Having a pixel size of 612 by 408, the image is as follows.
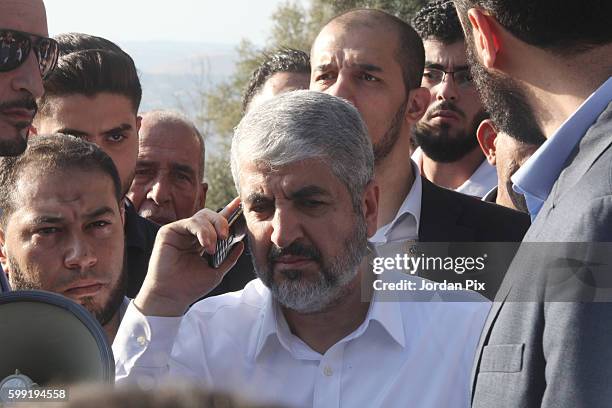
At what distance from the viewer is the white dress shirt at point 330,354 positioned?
115 inches

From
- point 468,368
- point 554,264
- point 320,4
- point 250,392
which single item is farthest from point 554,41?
point 320,4

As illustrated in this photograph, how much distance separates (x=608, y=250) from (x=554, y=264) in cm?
13

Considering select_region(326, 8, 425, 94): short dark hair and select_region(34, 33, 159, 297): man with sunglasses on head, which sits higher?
select_region(326, 8, 425, 94): short dark hair

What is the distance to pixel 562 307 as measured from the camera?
7.03ft

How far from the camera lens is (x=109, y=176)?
3848 mm

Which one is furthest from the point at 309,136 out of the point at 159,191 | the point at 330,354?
the point at 159,191

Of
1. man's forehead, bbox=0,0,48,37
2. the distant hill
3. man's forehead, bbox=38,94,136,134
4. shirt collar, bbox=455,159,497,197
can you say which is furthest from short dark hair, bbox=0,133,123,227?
the distant hill

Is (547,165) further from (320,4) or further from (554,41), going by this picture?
(320,4)

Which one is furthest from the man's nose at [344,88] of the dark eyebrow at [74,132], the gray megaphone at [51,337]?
the gray megaphone at [51,337]

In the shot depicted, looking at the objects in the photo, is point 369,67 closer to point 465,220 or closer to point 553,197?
point 465,220

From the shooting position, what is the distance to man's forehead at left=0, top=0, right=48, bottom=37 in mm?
3566

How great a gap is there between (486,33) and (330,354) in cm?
106

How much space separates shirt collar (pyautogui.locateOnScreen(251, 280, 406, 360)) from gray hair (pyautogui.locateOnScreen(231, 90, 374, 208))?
1.16 feet

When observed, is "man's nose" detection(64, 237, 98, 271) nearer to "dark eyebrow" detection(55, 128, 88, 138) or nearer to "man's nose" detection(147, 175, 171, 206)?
"dark eyebrow" detection(55, 128, 88, 138)
